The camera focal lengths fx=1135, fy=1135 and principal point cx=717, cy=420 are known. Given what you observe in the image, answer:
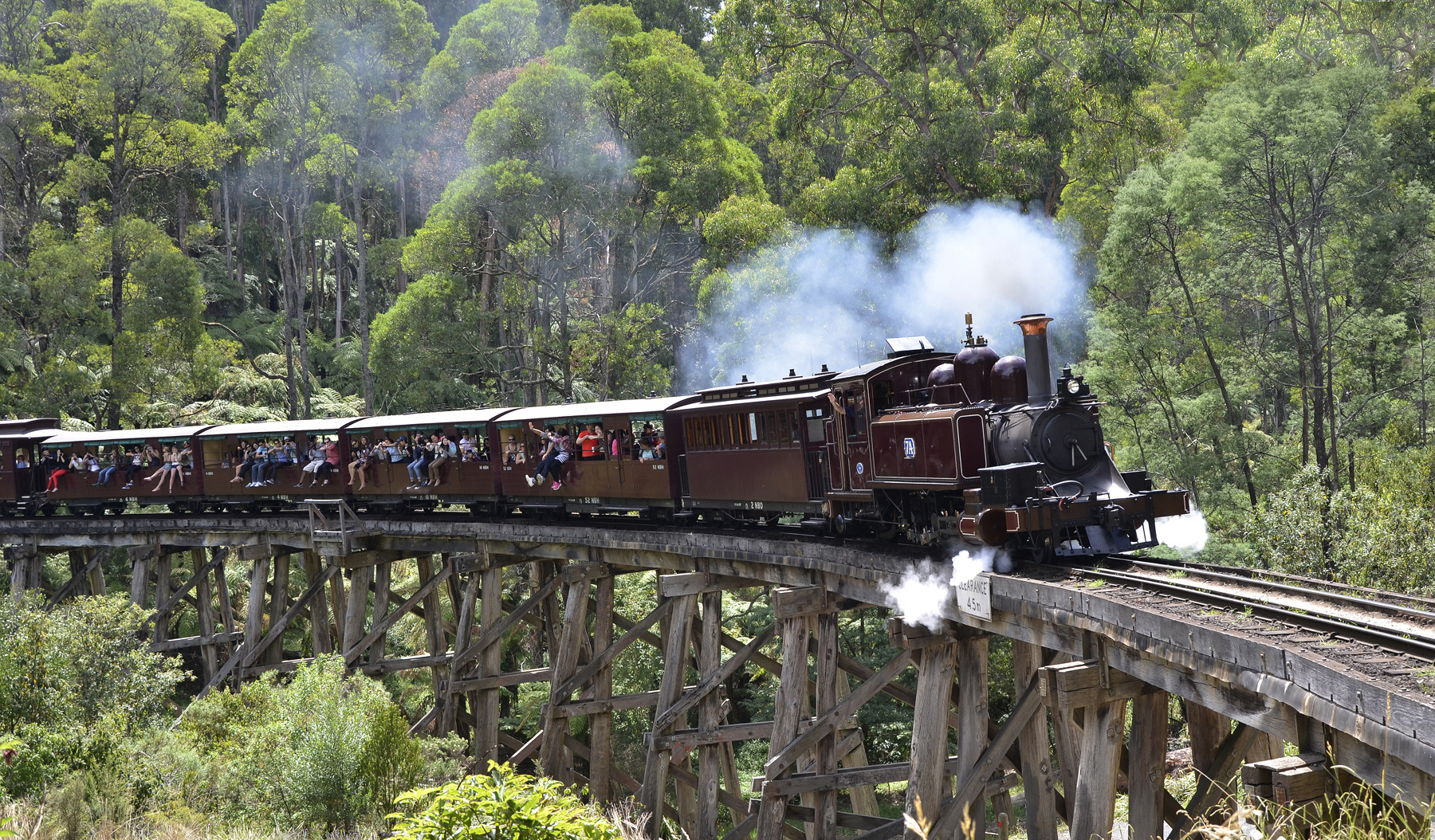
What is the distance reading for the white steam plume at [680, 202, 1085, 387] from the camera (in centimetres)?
2256

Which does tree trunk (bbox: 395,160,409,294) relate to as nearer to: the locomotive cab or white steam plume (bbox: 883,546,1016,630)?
the locomotive cab

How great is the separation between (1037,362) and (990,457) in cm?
111

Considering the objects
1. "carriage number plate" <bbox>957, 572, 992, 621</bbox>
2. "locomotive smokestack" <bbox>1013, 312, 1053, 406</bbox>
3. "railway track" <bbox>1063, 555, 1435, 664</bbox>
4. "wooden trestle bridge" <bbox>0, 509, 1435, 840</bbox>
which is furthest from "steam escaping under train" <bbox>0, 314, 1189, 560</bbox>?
"railway track" <bbox>1063, 555, 1435, 664</bbox>

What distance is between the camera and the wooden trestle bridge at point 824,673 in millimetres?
6805

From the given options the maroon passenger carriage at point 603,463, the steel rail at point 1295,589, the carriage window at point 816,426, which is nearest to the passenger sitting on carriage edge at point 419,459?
the maroon passenger carriage at point 603,463

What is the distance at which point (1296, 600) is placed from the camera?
848cm

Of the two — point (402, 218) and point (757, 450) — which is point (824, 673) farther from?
point (402, 218)

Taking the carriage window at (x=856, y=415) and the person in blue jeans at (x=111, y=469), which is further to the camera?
the person in blue jeans at (x=111, y=469)

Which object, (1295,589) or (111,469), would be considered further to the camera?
(111,469)

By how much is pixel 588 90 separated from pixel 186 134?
596 inches

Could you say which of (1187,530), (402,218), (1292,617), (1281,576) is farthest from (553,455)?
(402,218)

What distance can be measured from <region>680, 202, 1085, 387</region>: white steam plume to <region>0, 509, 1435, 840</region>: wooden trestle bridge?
6434mm

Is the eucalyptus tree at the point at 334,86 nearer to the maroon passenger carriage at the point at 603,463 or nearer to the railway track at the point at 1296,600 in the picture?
the maroon passenger carriage at the point at 603,463

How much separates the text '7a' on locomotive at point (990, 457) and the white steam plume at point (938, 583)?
223mm
